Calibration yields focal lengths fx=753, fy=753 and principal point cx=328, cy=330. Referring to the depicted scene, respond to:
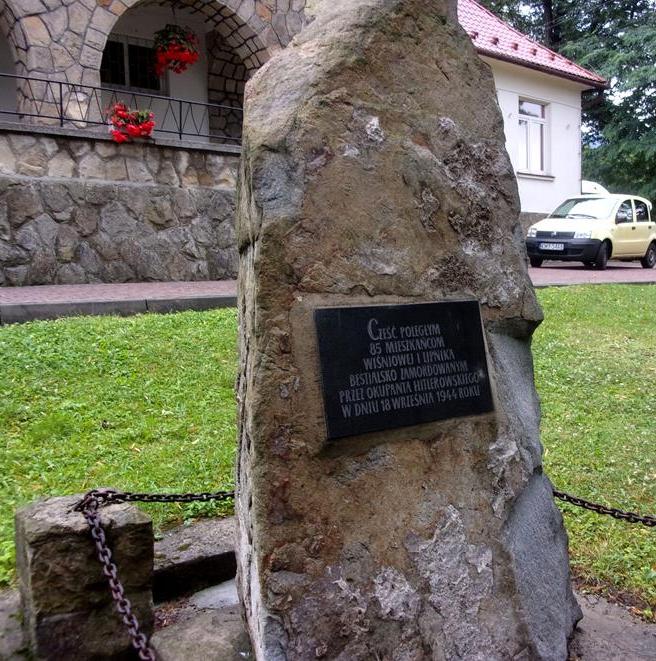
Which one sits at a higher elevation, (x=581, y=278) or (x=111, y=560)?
(x=581, y=278)

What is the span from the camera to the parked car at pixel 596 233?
14.7 meters

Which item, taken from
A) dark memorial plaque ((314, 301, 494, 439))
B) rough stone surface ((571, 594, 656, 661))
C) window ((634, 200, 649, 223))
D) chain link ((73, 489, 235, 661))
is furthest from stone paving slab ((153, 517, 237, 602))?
window ((634, 200, 649, 223))

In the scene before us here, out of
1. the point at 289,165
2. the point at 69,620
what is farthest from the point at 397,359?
the point at 69,620

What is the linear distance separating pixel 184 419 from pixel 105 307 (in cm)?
289

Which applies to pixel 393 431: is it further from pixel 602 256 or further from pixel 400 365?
pixel 602 256

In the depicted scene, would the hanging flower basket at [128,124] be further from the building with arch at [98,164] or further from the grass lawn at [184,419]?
the grass lawn at [184,419]

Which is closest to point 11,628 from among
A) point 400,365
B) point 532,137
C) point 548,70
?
point 400,365

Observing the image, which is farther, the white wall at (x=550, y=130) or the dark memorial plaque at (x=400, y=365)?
the white wall at (x=550, y=130)

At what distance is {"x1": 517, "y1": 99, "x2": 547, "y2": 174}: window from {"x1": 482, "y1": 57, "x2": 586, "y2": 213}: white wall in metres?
0.13

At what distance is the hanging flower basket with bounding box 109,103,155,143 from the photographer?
9.08m

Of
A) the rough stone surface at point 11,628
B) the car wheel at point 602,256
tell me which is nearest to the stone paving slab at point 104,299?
the rough stone surface at point 11,628

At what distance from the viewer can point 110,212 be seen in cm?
898

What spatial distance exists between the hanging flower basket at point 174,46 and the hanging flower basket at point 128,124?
2864 millimetres

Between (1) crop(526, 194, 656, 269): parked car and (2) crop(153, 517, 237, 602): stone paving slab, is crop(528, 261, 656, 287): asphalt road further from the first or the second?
(2) crop(153, 517, 237, 602): stone paving slab
